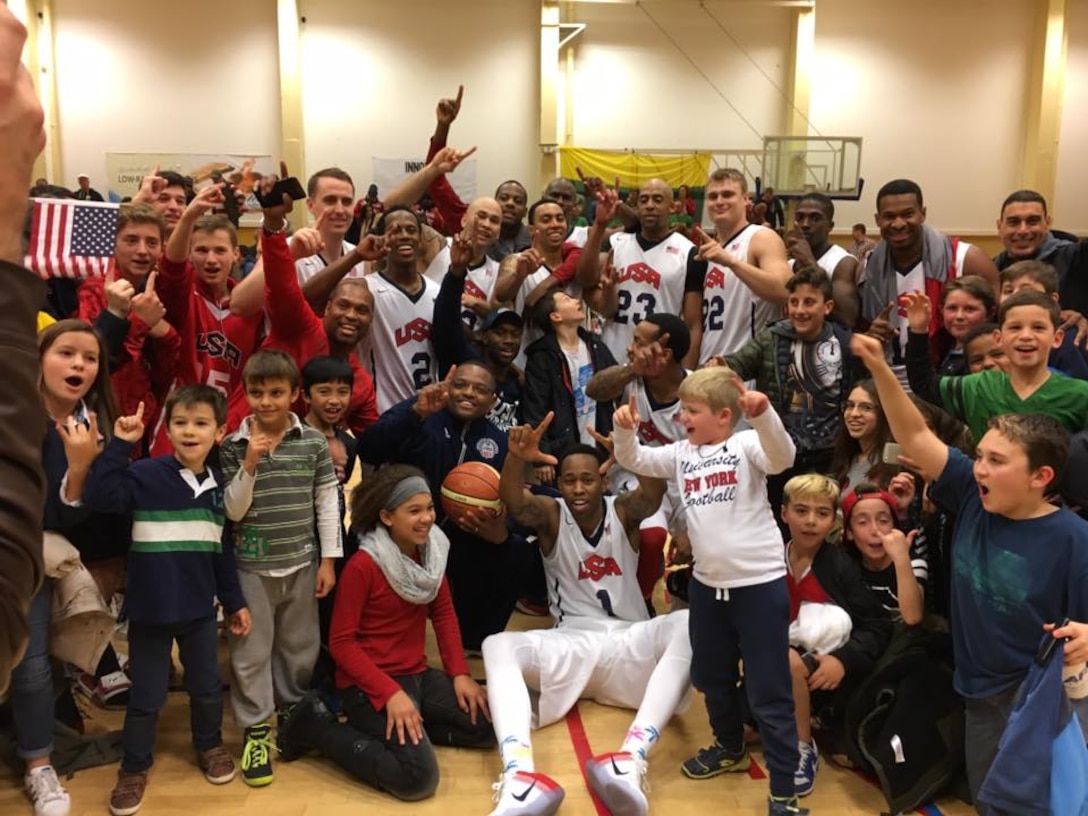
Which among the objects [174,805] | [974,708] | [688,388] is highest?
[688,388]

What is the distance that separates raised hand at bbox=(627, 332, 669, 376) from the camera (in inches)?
177

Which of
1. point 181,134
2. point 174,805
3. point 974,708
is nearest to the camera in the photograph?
point 974,708

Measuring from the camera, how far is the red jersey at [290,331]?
3869 millimetres

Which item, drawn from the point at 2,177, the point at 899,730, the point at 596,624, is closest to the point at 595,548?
the point at 596,624

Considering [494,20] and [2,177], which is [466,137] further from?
[2,177]

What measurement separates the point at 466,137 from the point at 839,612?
42.6 ft

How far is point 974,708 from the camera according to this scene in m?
3.01

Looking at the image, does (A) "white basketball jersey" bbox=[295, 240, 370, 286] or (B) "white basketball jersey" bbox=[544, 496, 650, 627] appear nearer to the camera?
(B) "white basketball jersey" bbox=[544, 496, 650, 627]

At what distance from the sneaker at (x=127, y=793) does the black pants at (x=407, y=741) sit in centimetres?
64

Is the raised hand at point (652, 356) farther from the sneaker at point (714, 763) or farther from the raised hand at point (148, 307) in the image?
the raised hand at point (148, 307)

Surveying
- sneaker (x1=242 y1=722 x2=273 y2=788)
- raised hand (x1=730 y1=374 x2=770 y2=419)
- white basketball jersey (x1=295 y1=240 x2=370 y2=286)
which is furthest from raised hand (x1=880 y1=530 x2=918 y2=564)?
white basketball jersey (x1=295 y1=240 x2=370 y2=286)

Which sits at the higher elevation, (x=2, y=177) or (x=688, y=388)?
(x=2, y=177)

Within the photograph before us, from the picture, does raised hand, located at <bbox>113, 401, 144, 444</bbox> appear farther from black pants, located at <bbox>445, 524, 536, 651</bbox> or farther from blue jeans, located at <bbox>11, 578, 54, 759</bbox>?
black pants, located at <bbox>445, 524, 536, 651</bbox>

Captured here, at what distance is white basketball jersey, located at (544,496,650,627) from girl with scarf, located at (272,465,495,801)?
0.57 m
